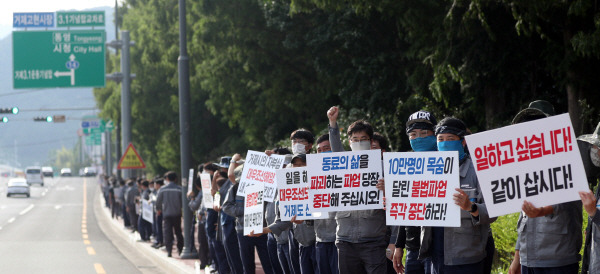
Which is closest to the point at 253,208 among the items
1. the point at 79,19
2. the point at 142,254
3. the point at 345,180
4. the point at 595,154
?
the point at 345,180

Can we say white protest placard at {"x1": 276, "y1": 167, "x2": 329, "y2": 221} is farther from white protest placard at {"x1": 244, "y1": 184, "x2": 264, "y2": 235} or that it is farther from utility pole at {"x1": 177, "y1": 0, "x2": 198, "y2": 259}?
utility pole at {"x1": 177, "y1": 0, "x2": 198, "y2": 259}

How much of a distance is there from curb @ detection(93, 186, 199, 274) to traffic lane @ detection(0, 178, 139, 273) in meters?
0.29

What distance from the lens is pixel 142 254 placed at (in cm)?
2241

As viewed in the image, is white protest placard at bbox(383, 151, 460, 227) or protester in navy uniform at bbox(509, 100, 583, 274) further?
white protest placard at bbox(383, 151, 460, 227)

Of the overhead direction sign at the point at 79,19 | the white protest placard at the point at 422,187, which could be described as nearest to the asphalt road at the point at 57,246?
the overhead direction sign at the point at 79,19

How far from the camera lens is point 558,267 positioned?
243 inches

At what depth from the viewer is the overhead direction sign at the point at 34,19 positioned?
29781mm

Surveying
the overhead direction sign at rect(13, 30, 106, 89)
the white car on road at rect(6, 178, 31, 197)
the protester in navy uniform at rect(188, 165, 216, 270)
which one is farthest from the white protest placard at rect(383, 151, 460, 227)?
the white car on road at rect(6, 178, 31, 197)

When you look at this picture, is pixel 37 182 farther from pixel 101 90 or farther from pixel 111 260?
pixel 111 260

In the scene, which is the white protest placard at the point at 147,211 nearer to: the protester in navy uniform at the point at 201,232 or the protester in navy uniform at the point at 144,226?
the protester in navy uniform at the point at 144,226

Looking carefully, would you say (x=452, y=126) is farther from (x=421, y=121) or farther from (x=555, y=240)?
(x=555, y=240)

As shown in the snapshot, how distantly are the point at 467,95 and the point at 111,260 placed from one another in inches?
334

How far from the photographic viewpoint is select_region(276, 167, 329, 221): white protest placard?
8539 millimetres

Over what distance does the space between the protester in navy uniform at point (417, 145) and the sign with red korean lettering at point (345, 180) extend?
0.51 m
